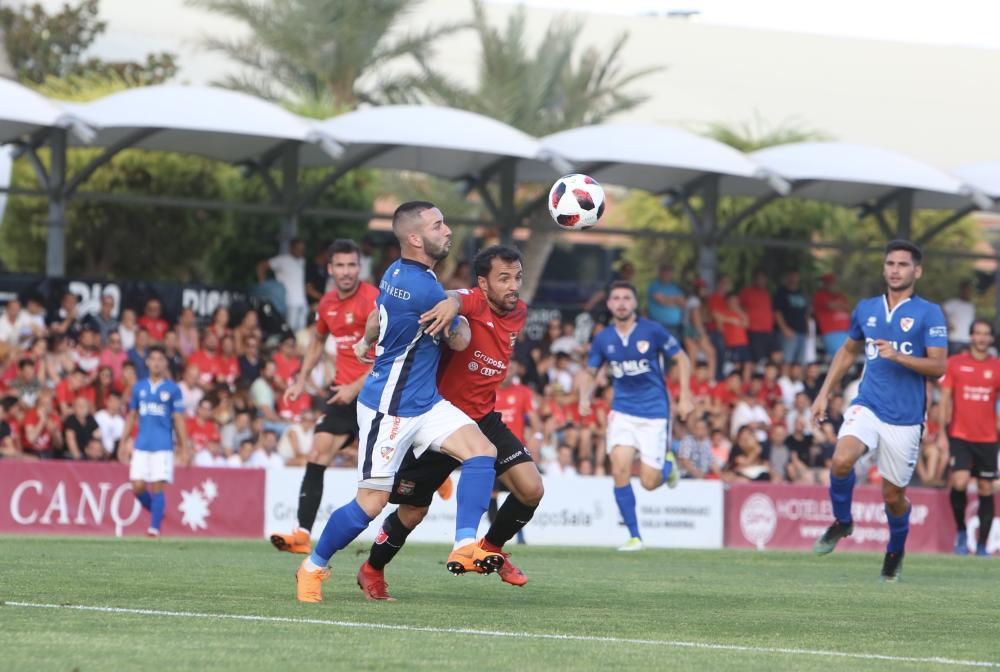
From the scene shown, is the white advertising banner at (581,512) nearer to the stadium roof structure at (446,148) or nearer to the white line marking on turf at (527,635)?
the stadium roof structure at (446,148)

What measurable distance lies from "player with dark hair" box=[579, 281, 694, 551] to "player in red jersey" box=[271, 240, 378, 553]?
3532 mm

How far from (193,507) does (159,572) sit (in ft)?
31.8

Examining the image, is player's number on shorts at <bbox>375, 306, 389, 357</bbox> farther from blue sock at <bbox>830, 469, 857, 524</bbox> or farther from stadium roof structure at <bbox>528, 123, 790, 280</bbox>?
stadium roof structure at <bbox>528, 123, 790, 280</bbox>

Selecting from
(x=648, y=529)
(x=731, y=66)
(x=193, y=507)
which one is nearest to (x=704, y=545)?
(x=648, y=529)

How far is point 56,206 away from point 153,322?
7.68ft

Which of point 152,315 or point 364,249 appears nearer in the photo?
point 152,315

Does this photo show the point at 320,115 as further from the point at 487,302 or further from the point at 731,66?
the point at 487,302

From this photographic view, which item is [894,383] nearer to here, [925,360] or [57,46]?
[925,360]

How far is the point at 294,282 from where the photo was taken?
2480 cm

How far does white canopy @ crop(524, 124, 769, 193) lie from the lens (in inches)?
973

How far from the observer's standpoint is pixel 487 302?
9.70m

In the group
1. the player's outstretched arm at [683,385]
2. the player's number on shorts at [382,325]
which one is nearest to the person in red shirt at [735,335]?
the player's outstretched arm at [683,385]

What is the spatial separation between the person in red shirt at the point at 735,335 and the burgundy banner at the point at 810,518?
3.96 meters

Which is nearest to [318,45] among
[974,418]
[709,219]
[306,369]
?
[709,219]
